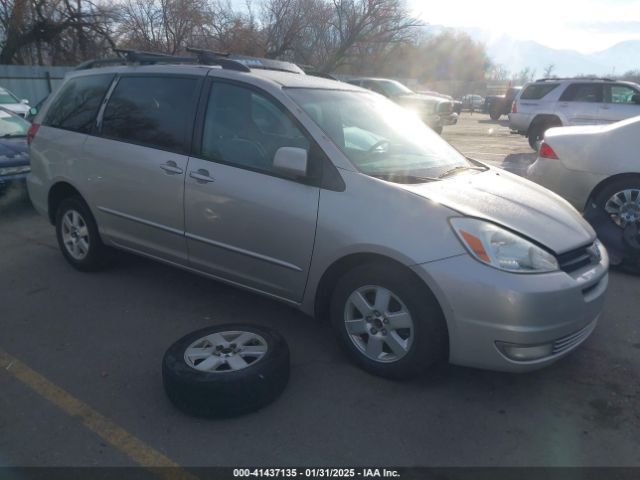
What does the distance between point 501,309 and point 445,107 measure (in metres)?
15.7

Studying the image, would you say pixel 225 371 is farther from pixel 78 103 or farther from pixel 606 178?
pixel 606 178

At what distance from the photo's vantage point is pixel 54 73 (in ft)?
62.2

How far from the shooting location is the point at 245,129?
376 cm

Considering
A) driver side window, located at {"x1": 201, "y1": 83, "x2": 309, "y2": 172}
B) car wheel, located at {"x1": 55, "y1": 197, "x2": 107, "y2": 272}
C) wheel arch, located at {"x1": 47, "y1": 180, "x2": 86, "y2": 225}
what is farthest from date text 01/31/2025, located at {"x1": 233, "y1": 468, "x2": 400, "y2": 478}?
wheel arch, located at {"x1": 47, "y1": 180, "x2": 86, "y2": 225}

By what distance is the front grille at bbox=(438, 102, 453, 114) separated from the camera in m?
17.0

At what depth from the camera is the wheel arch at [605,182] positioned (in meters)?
5.18

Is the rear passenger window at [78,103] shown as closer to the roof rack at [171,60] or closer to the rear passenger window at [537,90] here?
the roof rack at [171,60]

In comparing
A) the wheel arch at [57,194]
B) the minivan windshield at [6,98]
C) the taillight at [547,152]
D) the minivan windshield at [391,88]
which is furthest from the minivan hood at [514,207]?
the minivan windshield at [391,88]

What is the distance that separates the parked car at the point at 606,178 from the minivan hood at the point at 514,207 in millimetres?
1810

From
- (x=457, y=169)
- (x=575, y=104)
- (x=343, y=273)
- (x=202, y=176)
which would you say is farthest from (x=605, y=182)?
(x=575, y=104)

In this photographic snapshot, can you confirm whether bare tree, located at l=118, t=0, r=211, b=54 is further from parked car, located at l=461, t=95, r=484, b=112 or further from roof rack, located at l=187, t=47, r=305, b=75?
parked car, located at l=461, t=95, r=484, b=112

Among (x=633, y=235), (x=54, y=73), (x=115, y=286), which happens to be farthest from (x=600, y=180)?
(x=54, y=73)

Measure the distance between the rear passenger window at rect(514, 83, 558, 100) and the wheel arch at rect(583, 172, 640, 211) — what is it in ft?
30.2

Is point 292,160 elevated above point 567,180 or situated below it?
above
